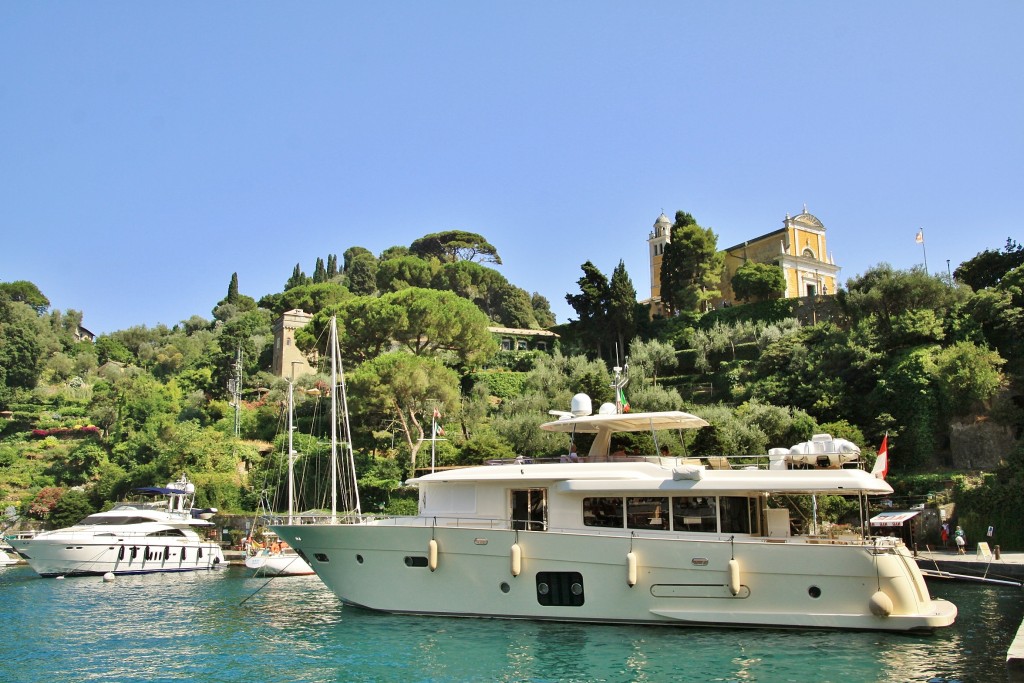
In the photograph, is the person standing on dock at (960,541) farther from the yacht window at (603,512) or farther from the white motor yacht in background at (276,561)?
the white motor yacht in background at (276,561)

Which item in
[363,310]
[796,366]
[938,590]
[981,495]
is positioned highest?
[363,310]

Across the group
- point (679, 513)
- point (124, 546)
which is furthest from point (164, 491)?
point (679, 513)

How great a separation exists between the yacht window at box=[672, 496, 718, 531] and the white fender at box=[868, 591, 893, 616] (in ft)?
9.42

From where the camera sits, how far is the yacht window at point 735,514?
15.0m

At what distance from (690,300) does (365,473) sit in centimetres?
2391

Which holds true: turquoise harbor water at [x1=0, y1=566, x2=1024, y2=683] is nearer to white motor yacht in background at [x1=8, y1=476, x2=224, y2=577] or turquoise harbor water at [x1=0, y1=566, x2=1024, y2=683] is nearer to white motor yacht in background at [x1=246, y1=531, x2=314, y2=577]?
white motor yacht in background at [x1=246, y1=531, x2=314, y2=577]

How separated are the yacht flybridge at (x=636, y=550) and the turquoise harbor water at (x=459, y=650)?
0.39 meters

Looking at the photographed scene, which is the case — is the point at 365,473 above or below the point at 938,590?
above

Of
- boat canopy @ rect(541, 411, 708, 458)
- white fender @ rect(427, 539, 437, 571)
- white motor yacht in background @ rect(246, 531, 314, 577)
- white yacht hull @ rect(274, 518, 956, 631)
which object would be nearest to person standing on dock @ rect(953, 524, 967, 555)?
white yacht hull @ rect(274, 518, 956, 631)

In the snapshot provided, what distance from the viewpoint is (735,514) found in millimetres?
15117

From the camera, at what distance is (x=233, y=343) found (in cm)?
5862

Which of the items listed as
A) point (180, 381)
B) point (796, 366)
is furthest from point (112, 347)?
point (796, 366)

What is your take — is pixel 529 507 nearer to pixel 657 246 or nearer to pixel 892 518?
pixel 892 518

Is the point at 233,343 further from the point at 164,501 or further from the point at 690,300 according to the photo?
the point at 690,300
